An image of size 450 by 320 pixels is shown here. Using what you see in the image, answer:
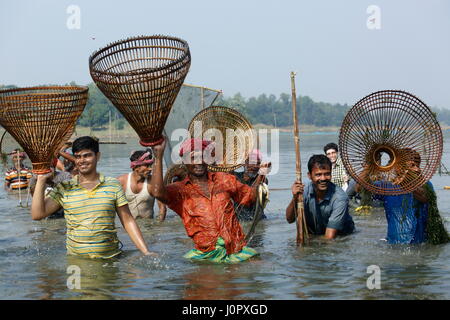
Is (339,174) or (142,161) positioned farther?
(339,174)

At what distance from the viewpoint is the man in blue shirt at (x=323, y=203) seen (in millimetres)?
6734

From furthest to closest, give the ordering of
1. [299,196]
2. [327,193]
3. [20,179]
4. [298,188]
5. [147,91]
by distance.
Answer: [20,179] → [327,193] → [299,196] → [298,188] → [147,91]

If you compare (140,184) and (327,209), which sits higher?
(140,184)

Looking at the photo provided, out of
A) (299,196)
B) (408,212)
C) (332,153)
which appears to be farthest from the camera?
(332,153)

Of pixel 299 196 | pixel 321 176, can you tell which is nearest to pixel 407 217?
pixel 321 176

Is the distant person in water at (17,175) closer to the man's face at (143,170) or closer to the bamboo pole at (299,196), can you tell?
the man's face at (143,170)

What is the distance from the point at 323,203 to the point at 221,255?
5.55 feet

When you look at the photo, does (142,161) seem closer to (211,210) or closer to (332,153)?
(211,210)

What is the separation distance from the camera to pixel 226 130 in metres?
9.02

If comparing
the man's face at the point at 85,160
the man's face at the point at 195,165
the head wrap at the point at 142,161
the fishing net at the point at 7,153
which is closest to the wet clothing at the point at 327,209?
the man's face at the point at 195,165

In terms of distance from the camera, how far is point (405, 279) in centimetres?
583

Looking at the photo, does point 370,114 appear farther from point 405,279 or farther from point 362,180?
point 405,279
